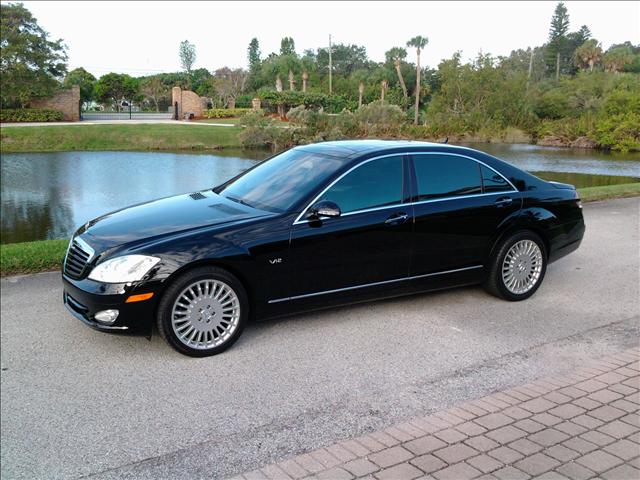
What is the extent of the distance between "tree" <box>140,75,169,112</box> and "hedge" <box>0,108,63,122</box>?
100 ft

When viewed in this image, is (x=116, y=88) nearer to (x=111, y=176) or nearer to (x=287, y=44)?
(x=287, y=44)

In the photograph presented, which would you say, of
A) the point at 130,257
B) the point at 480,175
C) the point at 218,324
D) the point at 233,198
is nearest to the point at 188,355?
the point at 218,324

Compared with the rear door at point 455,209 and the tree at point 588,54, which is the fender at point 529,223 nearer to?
the rear door at point 455,209

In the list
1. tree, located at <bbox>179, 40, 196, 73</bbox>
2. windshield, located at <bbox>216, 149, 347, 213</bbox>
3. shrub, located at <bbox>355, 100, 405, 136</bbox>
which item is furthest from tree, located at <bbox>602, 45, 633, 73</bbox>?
tree, located at <bbox>179, 40, 196, 73</bbox>

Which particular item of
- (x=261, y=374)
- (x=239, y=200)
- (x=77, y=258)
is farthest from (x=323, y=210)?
(x=77, y=258)

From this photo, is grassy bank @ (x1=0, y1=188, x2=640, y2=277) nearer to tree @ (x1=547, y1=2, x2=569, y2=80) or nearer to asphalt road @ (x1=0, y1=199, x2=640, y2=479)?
asphalt road @ (x1=0, y1=199, x2=640, y2=479)

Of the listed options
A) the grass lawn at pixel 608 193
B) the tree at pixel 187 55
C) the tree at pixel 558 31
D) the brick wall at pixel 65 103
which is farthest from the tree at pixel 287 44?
the grass lawn at pixel 608 193

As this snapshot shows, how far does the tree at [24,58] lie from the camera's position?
4291 cm

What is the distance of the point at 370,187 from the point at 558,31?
106 meters

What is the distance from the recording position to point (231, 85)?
2640 inches

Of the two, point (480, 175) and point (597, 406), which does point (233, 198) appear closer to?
point (480, 175)

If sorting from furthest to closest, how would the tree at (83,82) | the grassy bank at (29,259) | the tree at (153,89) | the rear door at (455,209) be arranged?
the tree at (153,89) < the tree at (83,82) < the grassy bank at (29,259) < the rear door at (455,209)

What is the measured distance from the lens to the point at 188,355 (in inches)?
184

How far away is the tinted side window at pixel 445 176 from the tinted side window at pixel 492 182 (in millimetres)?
67
